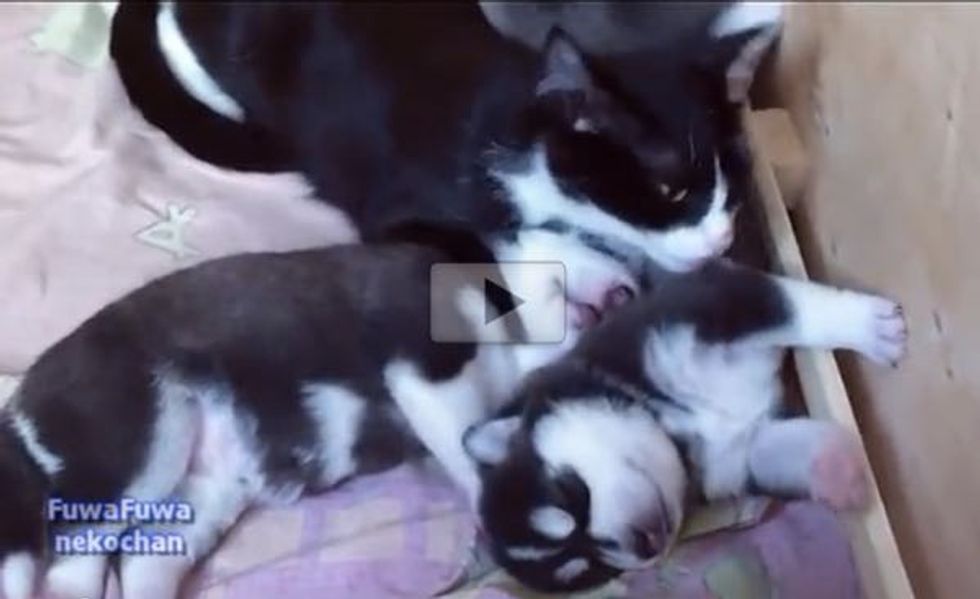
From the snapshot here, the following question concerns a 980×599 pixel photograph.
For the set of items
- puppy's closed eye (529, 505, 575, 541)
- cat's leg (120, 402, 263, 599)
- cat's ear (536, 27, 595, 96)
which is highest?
cat's ear (536, 27, 595, 96)

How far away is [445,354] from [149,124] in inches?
20.0

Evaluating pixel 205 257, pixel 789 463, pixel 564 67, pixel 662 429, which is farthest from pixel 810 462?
pixel 205 257

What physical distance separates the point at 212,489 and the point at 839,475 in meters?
0.53

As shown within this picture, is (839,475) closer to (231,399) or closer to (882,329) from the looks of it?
(882,329)

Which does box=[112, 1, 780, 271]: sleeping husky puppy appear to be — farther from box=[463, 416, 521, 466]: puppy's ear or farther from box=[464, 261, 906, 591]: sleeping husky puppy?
box=[463, 416, 521, 466]: puppy's ear

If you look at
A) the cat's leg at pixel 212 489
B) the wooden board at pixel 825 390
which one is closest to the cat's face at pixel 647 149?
the wooden board at pixel 825 390

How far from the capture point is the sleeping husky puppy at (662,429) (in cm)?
116

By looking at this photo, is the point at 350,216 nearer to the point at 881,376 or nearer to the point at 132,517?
the point at 132,517

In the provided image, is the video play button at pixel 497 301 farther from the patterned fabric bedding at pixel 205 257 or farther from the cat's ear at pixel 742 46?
the cat's ear at pixel 742 46

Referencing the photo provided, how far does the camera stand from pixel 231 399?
126 centimetres

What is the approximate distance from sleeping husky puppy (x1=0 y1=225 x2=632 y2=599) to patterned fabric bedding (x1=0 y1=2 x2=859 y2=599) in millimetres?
41

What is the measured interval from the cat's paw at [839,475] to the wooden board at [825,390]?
1cm

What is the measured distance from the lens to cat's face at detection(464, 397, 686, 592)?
3.78 ft

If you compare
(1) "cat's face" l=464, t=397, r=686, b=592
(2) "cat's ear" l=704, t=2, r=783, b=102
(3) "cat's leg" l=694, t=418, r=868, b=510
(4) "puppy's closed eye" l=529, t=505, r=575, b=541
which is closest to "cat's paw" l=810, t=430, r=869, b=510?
(3) "cat's leg" l=694, t=418, r=868, b=510
